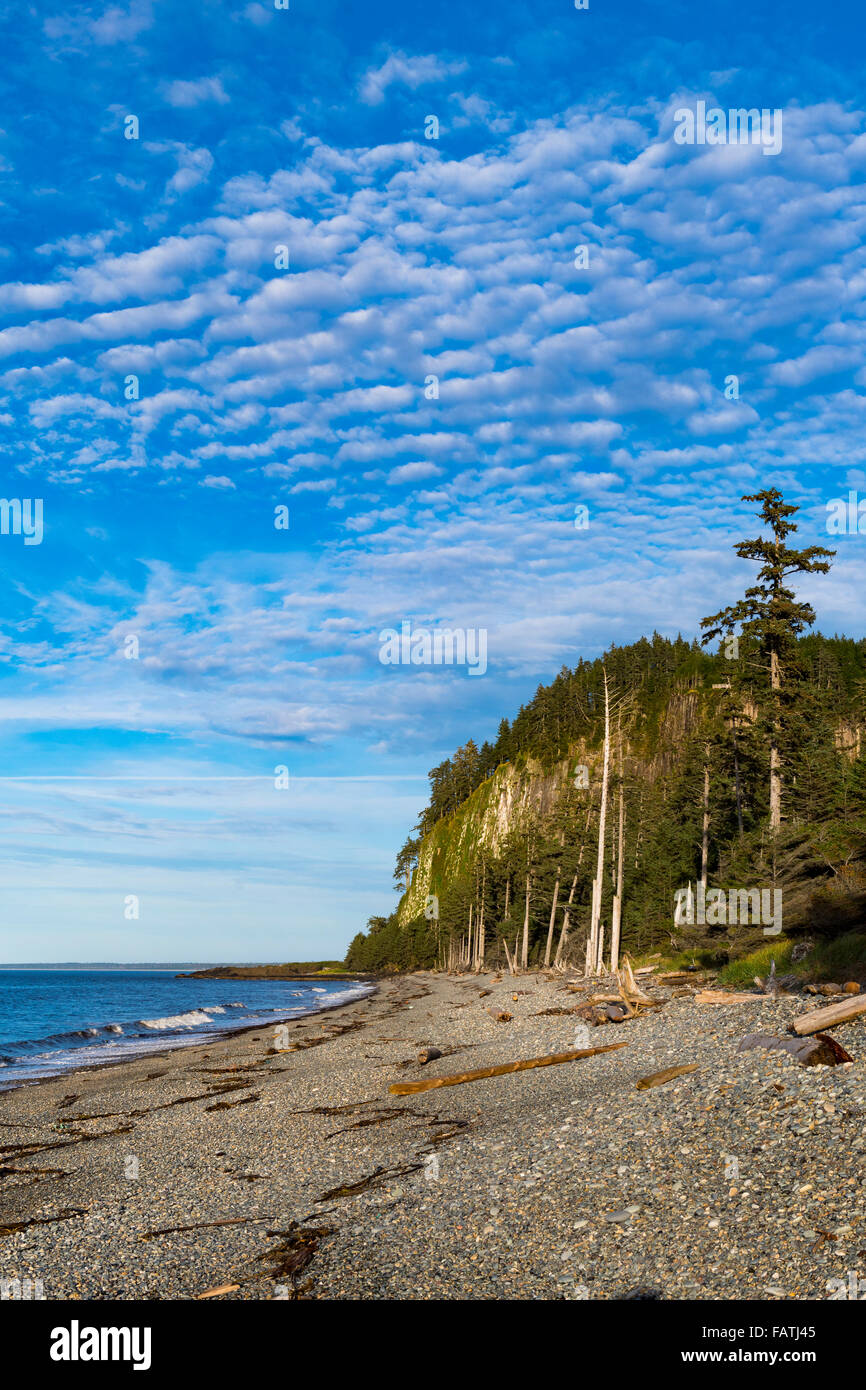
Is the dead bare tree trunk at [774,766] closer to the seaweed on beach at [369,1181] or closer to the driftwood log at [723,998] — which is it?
the driftwood log at [723,998]

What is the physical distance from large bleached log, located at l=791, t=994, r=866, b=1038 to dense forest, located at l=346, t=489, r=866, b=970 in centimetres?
982

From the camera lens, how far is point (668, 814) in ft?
188

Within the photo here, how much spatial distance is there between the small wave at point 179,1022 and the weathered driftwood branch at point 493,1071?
46.0 metres

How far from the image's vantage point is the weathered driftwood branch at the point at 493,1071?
63.7 ft

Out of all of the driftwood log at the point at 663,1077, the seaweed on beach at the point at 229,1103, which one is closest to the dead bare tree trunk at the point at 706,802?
the seaweed on beach at the point at 229,1103

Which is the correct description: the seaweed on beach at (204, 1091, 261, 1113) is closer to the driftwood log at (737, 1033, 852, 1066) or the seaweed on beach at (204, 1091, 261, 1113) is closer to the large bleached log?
the driftwood log at (737, 1033, 852, 1066)

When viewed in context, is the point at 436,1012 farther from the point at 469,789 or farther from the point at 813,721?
the point at 469,789

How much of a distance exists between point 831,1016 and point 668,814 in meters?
44.7

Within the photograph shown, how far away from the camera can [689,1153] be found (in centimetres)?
1030

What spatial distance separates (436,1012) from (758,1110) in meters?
37.5

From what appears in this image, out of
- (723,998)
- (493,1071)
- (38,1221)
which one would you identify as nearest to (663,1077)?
(493,1071)

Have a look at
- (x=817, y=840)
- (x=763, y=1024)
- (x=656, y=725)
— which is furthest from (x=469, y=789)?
(x=763, y=1024)
